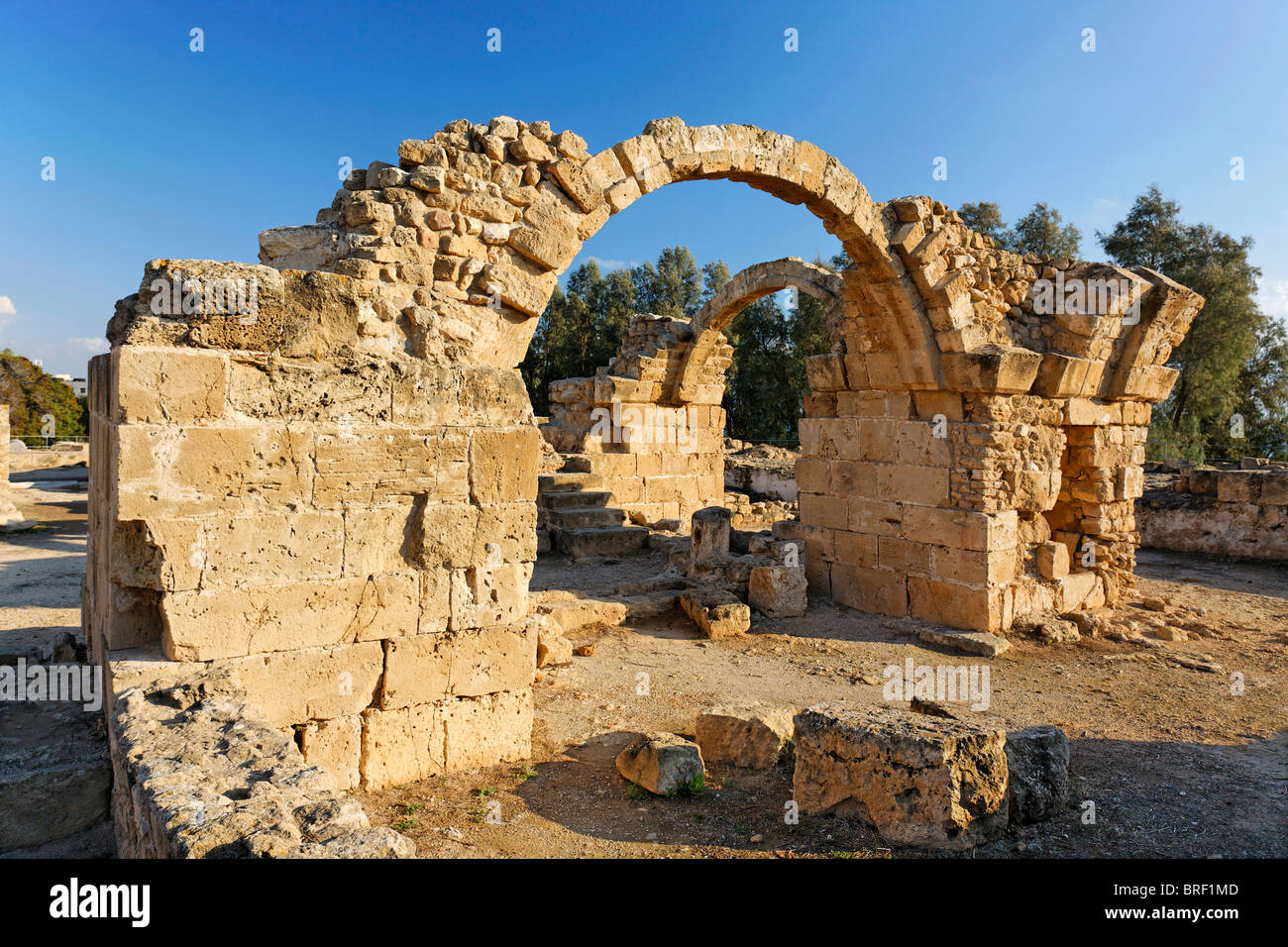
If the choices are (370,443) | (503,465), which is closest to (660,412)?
(503,465)

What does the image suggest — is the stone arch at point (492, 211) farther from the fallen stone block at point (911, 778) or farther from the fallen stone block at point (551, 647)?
the fallen stone block at point (911, 778)

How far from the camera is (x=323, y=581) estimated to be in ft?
11.7

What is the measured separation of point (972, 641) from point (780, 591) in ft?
6.00

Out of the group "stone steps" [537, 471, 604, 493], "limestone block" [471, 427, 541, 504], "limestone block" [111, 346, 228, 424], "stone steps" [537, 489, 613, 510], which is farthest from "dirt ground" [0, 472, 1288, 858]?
"stone steps" [537, 471, 604, 493]

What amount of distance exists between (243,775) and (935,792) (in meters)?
2.66

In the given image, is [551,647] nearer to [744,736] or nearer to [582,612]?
[582,612]

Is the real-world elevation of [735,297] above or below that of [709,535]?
above

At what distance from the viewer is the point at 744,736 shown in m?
4.20

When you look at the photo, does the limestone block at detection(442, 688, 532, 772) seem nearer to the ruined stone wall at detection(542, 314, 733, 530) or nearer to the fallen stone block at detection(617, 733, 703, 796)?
the fallen stone block at detection(617, 733, 703, 796)

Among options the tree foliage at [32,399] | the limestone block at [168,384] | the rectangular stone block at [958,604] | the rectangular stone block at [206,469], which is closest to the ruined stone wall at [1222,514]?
→ the rectangular stone block at [958,604]

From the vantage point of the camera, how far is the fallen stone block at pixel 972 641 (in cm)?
651

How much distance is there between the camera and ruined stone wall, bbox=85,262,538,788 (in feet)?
10.6

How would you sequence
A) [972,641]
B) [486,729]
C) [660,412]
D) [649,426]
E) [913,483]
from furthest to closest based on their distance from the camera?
[660,412] < [649,426] < [913,483] < [972,641] < [486,729]

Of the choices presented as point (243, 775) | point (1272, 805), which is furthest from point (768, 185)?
point (243, 775)
